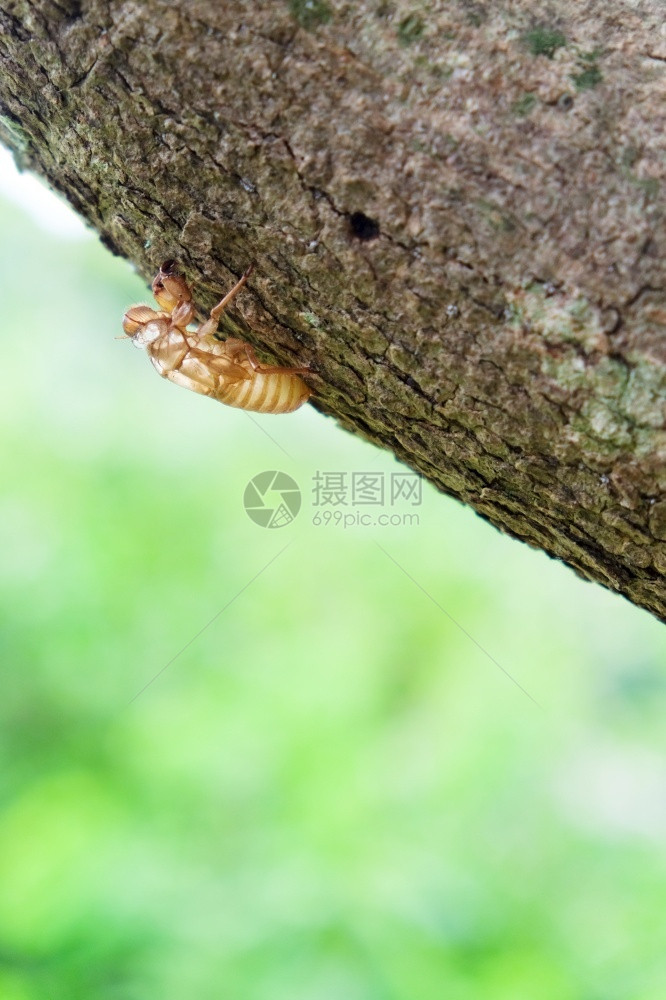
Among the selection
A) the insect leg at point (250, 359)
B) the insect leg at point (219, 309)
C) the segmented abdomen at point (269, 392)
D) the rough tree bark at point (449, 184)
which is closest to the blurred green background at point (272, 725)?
the segmented abdomen at point (269, 392)

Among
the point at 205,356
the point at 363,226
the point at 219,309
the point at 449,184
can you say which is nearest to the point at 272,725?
the point at 205,356

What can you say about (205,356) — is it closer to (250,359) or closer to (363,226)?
(250,359)

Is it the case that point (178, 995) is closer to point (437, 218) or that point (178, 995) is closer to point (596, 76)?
point (437, 218)

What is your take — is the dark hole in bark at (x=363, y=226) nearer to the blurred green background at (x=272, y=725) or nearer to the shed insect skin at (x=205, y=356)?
the shed insect skin at (x=205, y=356)

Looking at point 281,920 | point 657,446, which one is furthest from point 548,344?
point 281,920

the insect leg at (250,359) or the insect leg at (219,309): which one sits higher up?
the insect leg at (219,309)

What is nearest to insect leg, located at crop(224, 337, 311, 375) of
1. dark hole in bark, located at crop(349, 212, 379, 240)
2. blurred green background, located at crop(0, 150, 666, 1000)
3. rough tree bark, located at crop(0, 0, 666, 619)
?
rough tree bark, located at crop(0, 0, 666, 619)
